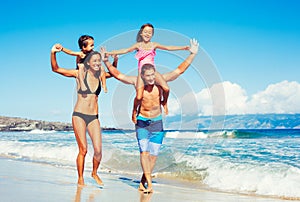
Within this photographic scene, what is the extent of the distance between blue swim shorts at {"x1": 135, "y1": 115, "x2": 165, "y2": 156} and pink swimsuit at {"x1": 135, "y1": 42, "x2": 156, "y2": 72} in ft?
2.26

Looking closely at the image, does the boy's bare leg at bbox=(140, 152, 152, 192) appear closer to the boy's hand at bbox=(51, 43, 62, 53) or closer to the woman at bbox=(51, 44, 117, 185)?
the woman at bbox=(51, 44, 117, 185)

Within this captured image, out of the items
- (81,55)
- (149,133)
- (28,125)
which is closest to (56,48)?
(81,55)

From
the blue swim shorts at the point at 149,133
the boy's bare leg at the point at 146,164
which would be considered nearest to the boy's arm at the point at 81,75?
the blue swim shorts at the point at 149,133

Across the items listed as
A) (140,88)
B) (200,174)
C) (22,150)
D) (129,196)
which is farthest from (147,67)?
(22,150)

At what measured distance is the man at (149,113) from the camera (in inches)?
202

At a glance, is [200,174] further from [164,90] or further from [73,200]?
[73,200]

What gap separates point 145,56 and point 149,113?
0.71 metres

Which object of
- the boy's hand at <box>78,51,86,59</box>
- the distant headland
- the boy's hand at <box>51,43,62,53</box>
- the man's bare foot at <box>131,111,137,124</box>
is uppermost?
the boy's hand at <box>51,43,62,53</box>

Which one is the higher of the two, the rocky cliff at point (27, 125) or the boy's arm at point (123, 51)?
the boy's arm at point (123, 51)

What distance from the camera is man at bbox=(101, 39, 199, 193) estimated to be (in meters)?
5.12

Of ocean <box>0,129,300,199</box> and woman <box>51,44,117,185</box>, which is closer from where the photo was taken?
woman <box>51,44,117,185</box>

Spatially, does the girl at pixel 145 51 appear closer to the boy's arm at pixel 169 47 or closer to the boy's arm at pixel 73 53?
the boy's arm at pixel 169 47

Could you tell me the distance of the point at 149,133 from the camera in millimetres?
5234

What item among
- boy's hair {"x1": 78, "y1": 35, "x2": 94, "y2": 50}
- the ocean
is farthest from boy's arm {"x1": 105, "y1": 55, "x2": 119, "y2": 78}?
the ocean
